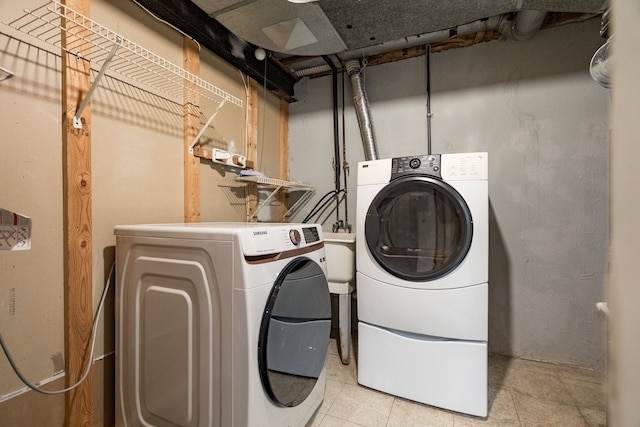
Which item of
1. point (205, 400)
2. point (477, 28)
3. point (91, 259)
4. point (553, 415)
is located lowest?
point (553, 415)

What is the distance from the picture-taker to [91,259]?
4.05 ft

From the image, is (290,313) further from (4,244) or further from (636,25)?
(636,25)

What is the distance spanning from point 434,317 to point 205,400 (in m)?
1.19

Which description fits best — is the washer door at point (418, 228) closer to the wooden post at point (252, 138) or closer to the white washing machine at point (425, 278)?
the white washing machine at point (425, 278)

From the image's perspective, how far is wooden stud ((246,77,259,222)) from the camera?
228 cm

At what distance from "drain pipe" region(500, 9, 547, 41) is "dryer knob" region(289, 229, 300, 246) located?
209cm

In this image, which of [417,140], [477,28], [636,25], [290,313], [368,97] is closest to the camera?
[636,25]

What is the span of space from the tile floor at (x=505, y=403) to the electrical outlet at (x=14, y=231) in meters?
1.48

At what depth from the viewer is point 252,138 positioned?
2.32m

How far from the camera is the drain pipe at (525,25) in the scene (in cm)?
181

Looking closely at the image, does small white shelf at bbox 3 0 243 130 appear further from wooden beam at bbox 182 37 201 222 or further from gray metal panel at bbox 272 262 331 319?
gray metal panel at bbox 272 262 331 319

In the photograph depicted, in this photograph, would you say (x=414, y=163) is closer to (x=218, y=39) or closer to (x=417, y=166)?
(x=417, y=166)

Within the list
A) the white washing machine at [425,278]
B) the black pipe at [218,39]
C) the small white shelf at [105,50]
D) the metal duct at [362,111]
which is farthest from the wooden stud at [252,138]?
the white washing machine at [425,278]

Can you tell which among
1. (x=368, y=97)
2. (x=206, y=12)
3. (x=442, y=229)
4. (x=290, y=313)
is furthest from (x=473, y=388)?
(x=206, y=12)
